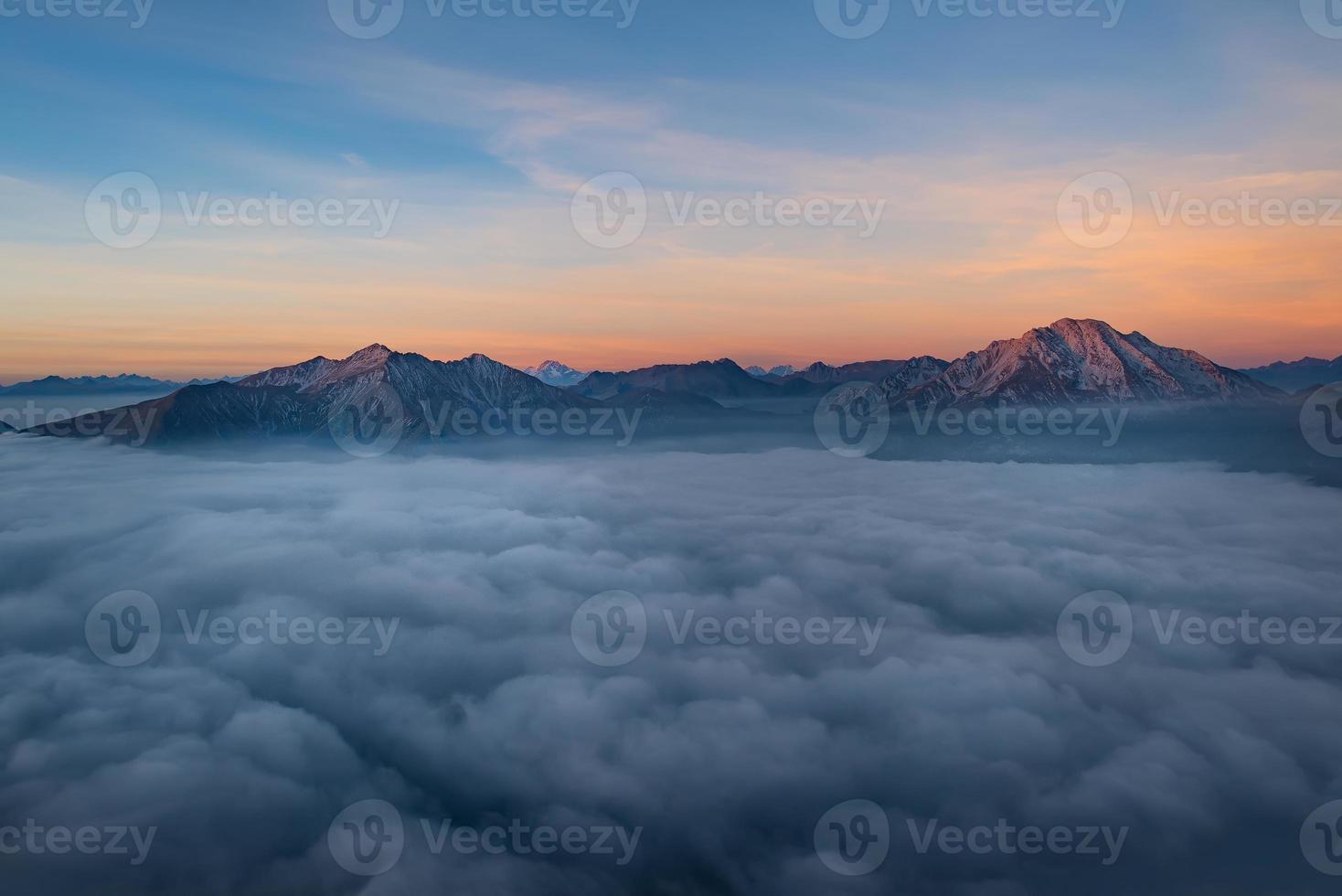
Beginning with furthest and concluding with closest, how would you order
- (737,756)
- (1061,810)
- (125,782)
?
(737,756) → (1061,810) → (125,782)

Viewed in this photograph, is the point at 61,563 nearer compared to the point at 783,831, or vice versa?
the point at 783,831

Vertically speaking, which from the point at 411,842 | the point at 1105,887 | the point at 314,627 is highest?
the point at 314,627

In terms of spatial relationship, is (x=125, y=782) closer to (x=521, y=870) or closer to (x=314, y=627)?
(x=521, y=870)

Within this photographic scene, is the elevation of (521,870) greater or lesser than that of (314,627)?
lesser

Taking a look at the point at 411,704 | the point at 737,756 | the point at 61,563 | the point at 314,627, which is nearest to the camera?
A: the point at 737,756

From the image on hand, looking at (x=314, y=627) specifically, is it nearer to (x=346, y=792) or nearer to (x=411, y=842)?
(x=346, y=792)

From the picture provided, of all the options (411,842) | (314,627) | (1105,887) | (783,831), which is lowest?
(1105,887)

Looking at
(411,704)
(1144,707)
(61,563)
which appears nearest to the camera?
(1144,707)

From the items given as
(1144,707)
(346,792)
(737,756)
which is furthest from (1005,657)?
(346,792)

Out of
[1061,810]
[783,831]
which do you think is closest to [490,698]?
[783,831]
